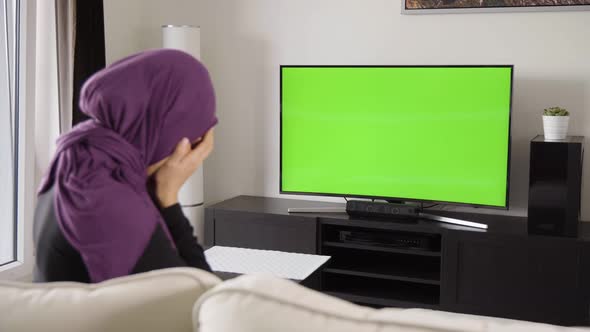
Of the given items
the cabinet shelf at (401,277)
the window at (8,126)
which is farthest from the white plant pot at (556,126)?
the window at (8,126)

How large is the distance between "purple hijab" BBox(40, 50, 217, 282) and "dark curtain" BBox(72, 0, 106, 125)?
2866 mm

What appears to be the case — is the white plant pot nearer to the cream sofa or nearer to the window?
the window

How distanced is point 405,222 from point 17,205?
2147 millimetres

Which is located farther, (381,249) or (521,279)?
(381,249)

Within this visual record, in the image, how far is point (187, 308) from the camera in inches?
36.0

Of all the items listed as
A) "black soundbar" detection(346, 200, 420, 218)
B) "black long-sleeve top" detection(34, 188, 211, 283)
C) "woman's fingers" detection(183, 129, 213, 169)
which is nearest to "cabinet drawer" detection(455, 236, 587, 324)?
"black soundbar" detection(346, 200, 420, 218)

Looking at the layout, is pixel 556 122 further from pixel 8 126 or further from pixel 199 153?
pixel 8 126

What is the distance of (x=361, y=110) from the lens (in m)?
4.40

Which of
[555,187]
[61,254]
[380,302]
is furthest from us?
[380,302]

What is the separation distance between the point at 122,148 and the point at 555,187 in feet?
9.85

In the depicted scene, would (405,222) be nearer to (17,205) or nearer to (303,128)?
(303,128)

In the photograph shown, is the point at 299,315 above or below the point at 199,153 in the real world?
below

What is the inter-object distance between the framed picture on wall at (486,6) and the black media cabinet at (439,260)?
120 cm

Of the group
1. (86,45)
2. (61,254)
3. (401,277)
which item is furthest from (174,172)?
(86,45)
